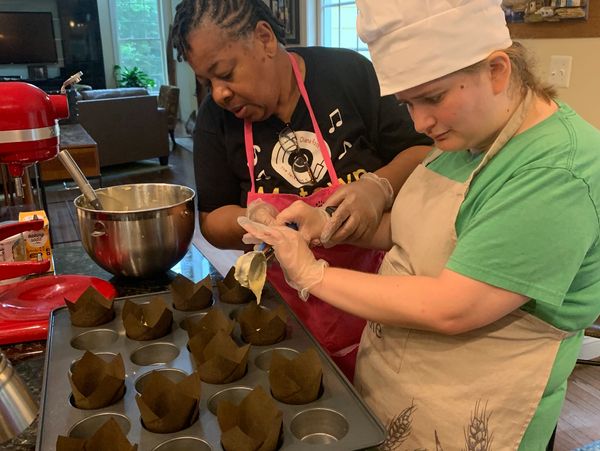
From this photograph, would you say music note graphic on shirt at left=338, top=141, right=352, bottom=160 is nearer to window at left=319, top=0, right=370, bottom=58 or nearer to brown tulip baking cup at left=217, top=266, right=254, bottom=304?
brown tulip baking cup at left=217, top=266, right=254, bottom=304

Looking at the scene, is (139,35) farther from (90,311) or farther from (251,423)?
(251,423)

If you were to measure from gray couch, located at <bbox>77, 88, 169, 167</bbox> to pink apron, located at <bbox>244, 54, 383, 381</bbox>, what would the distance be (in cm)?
492

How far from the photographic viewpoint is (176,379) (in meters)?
0.88

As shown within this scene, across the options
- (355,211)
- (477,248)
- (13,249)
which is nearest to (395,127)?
(355,211)

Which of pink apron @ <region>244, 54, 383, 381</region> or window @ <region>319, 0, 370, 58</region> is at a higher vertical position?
window @ <region>319, 0, 370, 58</region>

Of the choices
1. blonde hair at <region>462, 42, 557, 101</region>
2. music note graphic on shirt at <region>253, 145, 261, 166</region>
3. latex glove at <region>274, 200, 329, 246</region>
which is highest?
blonde hair at <region>462, 42, 557, 101</region>

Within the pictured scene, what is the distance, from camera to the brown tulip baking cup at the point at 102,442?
0.65m

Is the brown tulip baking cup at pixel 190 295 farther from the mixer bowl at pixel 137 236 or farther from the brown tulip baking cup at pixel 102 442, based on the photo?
the brown tulip baking cup at pixel 102 442

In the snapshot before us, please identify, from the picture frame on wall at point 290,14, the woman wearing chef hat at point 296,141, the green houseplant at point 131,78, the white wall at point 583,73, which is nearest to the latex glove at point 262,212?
the woman wearing chef hat at point 296,141

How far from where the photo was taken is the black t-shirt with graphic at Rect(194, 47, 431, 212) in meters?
1.32

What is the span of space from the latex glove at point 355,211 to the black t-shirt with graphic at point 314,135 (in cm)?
15

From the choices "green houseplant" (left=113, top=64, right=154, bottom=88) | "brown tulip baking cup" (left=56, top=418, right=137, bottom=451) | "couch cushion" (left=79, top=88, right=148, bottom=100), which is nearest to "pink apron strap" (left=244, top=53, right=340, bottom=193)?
"brown tulip baking cup" (left=56, top=418, right=137, bottom=451)

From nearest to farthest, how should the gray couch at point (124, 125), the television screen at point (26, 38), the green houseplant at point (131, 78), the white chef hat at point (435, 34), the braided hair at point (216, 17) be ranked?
1. the white chef hat at point (435, 34)
2. the braided hair at point (216, 17)
3. the gray couch at point (124, 125)
4. the television screen at point (26, 38)
5. the green houseplant at point (131, 78)

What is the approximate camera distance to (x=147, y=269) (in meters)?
1.25
